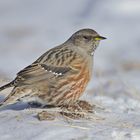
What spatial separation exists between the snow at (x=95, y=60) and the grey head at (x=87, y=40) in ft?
2.53

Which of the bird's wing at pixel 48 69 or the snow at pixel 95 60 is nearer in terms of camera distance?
the snow at pixel 95 60

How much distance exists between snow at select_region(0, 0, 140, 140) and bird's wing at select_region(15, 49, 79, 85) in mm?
398

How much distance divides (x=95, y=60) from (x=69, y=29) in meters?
3.37

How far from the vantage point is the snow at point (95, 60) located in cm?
802

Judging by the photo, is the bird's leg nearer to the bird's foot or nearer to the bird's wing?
the bird's foot

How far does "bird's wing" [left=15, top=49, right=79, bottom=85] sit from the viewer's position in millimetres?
9594

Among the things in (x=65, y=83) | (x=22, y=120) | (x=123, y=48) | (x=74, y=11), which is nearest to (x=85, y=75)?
(x=65, y=83)

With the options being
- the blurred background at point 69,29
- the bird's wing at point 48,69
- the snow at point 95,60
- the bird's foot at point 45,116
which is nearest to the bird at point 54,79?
the bird's wing at point 48,69

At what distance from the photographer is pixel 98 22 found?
2106cm

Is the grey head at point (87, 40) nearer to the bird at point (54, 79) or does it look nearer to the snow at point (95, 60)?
the bird at point (54, 79)

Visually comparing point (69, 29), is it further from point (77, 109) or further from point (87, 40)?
point (77, 109)

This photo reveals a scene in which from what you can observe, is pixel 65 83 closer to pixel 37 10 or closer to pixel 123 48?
pixel 123 48

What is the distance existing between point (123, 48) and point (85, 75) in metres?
8.85

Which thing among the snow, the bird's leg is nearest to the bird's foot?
the snow
